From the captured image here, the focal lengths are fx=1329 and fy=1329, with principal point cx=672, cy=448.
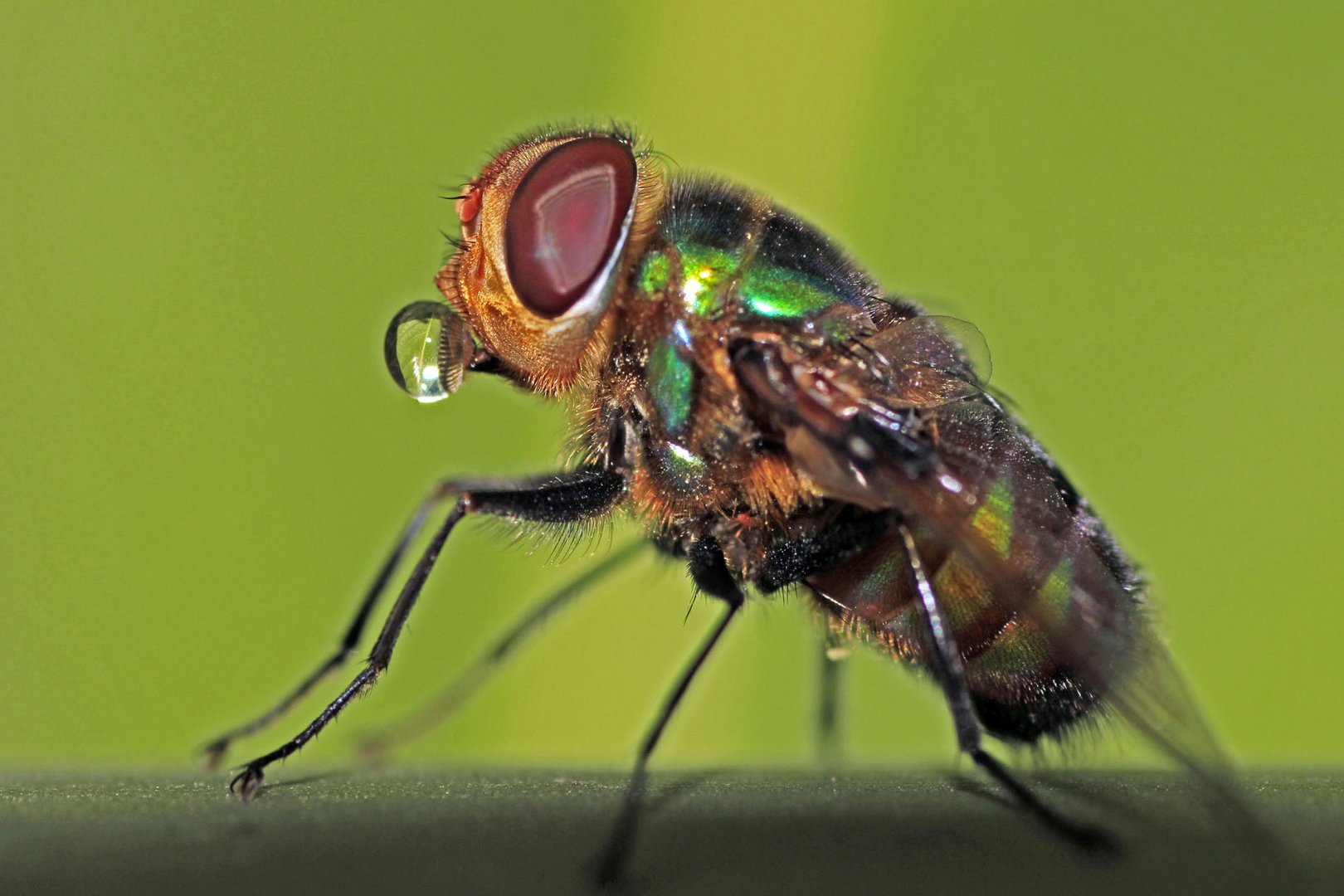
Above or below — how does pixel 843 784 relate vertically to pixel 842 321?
below

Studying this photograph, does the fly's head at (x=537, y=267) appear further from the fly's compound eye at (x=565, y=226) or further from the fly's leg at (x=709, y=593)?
the fly's leg at (x=709, y=593)

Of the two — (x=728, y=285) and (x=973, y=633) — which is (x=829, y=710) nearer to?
(x=973, y=633)

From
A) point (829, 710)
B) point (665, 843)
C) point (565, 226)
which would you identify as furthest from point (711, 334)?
point (665, 843)

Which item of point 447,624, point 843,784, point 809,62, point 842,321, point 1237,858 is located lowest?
point 447,624

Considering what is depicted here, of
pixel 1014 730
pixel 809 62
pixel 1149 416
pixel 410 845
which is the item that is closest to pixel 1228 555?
pixel 1149 416

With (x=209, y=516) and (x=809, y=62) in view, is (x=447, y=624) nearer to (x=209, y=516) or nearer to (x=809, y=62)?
(x=209, y=516)

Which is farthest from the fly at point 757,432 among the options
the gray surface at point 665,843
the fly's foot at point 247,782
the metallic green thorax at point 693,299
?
the gray surface at point 665,843
